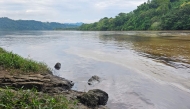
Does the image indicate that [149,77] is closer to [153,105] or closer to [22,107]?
[153,105]

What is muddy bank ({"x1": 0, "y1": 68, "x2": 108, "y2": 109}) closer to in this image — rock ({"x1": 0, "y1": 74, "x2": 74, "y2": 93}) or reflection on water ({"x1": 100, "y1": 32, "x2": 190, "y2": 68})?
rock ({"x1": 0, "y1": 74, "x2": 74, "y2": 93})

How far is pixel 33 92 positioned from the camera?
22.4 feet

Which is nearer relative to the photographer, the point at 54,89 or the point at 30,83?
the point at 30,83

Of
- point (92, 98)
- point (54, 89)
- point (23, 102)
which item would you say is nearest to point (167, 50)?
point (54, 89)

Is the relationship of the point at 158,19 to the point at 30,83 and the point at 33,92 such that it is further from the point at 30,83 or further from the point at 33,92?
the point at 33,92

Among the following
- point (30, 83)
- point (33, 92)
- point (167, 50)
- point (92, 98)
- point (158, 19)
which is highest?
point (158, 19)

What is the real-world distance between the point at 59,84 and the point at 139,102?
4075 millimetres

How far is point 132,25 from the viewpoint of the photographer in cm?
11856

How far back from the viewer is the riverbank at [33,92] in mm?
5820

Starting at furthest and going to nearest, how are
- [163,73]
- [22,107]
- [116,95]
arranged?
[163,73] → [116,95] → [22,107]

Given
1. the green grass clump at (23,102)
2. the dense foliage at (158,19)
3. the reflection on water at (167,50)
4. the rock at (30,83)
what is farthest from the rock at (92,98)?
the dense foliage at (158,19)

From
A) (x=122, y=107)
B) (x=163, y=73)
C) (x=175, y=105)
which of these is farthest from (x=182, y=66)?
(x=122, y=107)

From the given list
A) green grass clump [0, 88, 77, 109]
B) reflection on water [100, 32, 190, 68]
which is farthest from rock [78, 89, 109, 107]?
reflection on water [100, 32, 190, 68]

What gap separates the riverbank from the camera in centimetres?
582
